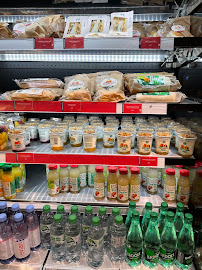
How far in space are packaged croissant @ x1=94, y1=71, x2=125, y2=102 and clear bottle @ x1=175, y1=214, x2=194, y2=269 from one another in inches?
39.7

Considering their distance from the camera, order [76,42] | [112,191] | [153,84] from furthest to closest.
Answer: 1. [112,191]
2. [153,84]
3. [76,42]

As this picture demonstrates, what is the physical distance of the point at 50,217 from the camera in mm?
1756

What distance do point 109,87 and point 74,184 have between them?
0.84 m

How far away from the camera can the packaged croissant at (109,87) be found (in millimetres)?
1662

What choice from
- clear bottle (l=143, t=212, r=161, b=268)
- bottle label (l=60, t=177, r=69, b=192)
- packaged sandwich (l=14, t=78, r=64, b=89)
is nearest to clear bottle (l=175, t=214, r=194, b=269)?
clear bottle (l=143, t=212, r=161, b=268)

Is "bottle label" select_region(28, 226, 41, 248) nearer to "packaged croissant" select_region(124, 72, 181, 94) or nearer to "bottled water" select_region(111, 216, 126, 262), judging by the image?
"bottled water" select_region(111, 216, 126, 262)

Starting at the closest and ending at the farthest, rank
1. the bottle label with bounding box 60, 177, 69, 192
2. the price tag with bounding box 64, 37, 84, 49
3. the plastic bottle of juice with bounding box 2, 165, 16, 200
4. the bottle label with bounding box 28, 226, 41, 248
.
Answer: the price tag with bounding box 64, 37, 84, 49 < the bottle label with bounding box 28, 226, 41, 248 < the plastic bottle of juice with bounding box 2, 165, 16, 200 < the bottle label with bounding box 60, 177, 69, 192

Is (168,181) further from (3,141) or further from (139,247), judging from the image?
(3,141)

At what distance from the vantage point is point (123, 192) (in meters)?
1.76

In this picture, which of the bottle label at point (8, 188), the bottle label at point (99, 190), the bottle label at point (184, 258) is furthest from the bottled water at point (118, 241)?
the bottle label at point (8, 188)

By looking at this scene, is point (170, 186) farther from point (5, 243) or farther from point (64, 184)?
point (5, 243)

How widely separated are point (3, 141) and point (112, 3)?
1609mm

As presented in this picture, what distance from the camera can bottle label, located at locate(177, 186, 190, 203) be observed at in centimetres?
171

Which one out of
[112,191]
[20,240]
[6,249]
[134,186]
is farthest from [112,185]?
[6,249]
